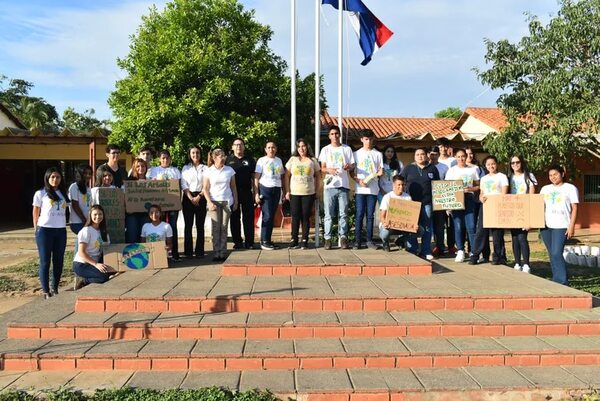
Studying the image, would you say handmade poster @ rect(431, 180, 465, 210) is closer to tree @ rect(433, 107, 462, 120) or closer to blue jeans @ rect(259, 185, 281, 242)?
blue jeans @ rect(259, 185, 281, 242)

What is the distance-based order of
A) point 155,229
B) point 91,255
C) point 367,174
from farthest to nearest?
point 367,174 < point 155,229 < point 91,255

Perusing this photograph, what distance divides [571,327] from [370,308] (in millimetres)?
1849

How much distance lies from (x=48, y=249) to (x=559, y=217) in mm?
6373

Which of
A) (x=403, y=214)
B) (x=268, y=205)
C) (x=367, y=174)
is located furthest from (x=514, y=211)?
(x=268, y=205)

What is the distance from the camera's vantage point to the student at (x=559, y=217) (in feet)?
20.0

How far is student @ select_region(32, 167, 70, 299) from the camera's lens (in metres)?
5.95

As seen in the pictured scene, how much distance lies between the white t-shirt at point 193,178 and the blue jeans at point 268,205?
87cm

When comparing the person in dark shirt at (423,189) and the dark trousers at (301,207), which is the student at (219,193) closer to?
the dark trousers at (301,207)

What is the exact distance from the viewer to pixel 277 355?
155 inches

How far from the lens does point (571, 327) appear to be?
4.51 metres

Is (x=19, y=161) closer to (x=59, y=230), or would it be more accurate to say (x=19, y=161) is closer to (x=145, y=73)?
(x=145, y=73)

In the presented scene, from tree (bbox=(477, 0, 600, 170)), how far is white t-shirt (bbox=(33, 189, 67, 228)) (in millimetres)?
9515

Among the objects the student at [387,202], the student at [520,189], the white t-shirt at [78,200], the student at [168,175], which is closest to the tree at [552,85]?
the student at [520,189]

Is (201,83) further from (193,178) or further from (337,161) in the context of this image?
(337,161)
